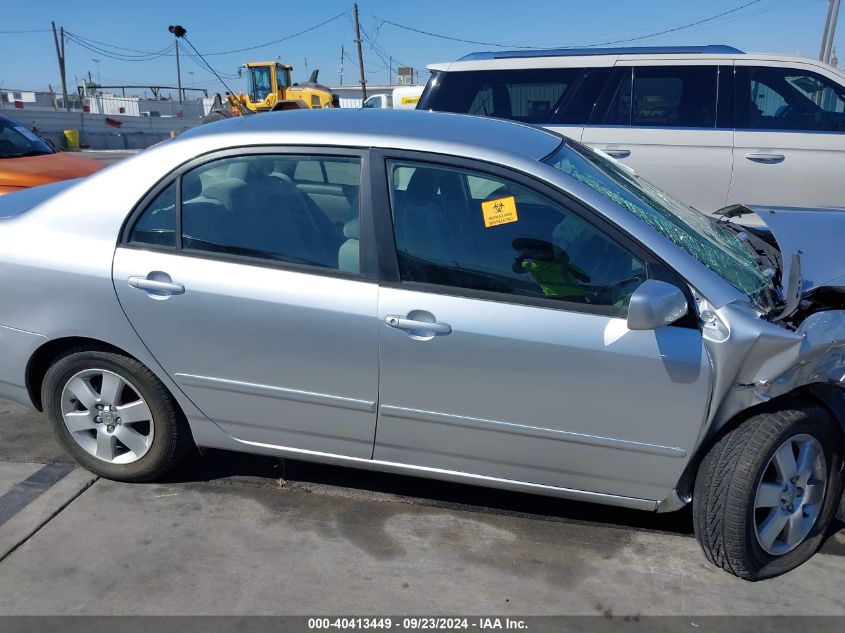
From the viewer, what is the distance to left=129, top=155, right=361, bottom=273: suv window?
2.91 metres

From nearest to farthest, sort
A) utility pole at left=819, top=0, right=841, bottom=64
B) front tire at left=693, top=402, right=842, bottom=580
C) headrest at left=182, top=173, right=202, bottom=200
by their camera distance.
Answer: front tire at left=693, top=402, right=842, bottom=580 < headrest at left=182, top=173, right=202, bottom=200 < utility pole at left=819, top=0, right=841, bottom=64

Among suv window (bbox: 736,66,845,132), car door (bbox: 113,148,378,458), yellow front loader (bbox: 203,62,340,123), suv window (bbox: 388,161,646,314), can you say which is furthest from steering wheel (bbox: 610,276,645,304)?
yellow front loader (bbox: 203,62,340,123)

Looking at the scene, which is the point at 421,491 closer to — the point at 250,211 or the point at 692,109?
the point at 250,211

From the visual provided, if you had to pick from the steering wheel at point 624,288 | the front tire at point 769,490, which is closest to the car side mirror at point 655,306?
the steering wheel at point 624,288

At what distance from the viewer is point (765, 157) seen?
5.87 meters

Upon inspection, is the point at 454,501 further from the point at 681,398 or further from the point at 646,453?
the point at 681,398

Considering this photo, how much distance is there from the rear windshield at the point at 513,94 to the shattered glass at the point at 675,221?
3063 mm

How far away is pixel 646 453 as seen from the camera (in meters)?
2.64

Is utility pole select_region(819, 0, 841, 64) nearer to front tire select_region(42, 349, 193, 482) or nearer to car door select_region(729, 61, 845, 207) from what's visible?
car door select_region(729, 61, 845, 207)

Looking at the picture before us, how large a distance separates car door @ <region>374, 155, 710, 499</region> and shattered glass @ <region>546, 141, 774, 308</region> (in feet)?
0.90

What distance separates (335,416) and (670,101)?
4.65 m

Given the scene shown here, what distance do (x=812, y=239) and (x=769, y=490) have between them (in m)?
1.24

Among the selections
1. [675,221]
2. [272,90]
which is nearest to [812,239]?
[675,221]

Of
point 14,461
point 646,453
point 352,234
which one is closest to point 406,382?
point 352,234
